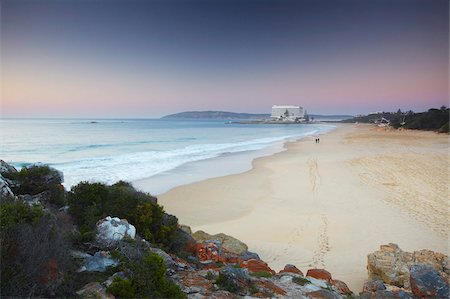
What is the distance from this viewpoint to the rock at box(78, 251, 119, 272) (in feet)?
13.3

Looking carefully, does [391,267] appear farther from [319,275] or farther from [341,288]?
[319,275]

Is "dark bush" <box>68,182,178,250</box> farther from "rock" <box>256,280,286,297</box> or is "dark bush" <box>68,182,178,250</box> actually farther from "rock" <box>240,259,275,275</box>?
"rock" <box>256,280,286,297</box>

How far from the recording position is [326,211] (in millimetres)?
11875

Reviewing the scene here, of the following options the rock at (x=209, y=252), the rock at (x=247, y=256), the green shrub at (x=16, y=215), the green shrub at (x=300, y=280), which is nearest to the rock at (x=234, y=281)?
the green shrub at (x=300, y=280)

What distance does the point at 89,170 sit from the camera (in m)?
19.9

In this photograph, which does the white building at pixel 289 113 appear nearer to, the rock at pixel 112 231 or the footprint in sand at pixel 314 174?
the footprint in sand at pixel 314 174

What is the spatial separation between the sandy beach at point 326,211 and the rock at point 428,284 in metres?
1.72

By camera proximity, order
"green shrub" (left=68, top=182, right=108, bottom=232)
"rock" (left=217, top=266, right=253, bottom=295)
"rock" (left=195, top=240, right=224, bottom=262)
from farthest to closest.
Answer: "rock" (left=195, top=240, right=224, bottom=262) < "green shrub" (left=68, top=182, right=108, bottom=232) < "rock" (left=217, top=266, right=253, bottom=295)

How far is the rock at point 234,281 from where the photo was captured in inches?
171

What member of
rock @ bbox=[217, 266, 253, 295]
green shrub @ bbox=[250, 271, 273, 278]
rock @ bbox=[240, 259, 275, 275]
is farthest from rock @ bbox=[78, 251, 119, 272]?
rock @ bbox=[240, 259, 275, 275]

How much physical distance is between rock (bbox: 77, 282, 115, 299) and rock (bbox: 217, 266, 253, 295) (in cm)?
164

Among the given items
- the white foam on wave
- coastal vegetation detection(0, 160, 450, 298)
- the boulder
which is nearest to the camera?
coastal vegetation detection(0, 160, 450, 298)

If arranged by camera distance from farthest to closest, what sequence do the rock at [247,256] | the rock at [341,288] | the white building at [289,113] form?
the white building at [289,113] < the rock at [247,256] < the rock at [341,288]

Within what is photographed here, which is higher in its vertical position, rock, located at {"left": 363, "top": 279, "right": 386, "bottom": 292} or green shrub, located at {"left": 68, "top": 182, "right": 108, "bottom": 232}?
green shrub, located at {"left": 68, "top": 182, "right": 108, "bottom": 232}
